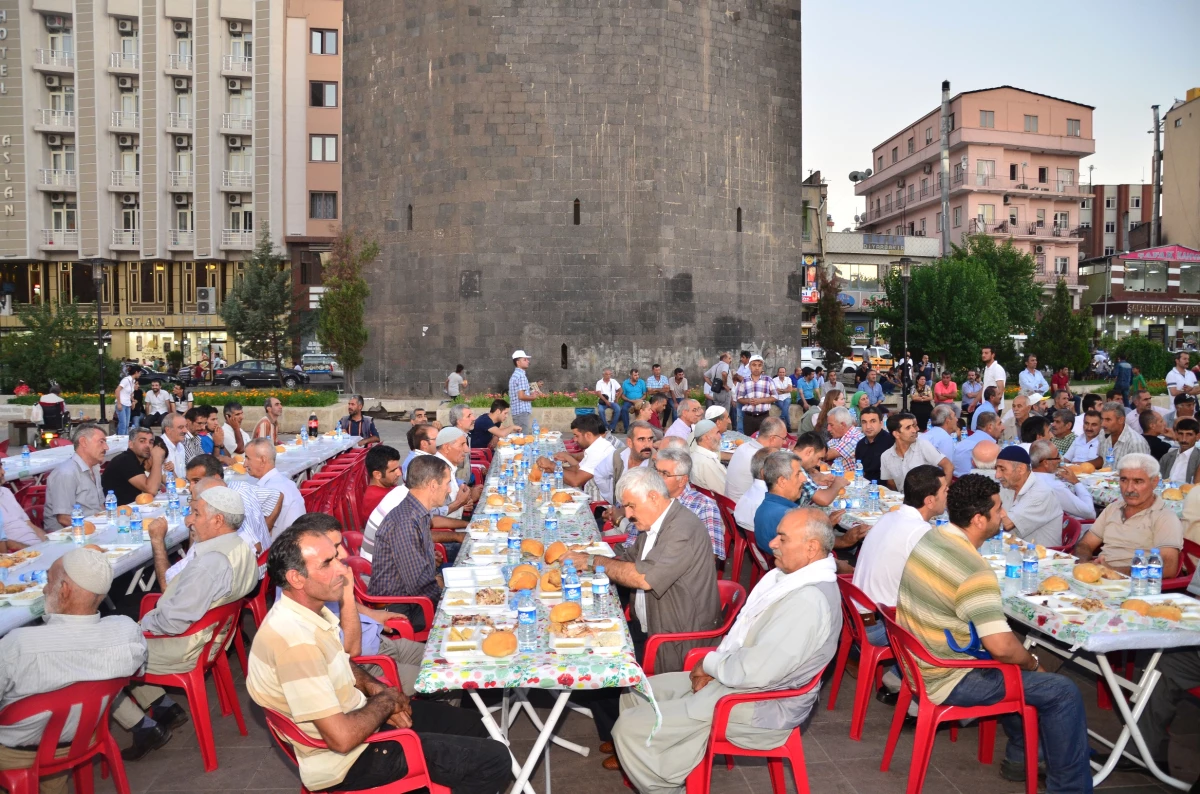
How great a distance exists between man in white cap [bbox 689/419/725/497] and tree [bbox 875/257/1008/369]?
23.0 m

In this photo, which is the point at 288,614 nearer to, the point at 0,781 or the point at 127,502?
the point at 0,781

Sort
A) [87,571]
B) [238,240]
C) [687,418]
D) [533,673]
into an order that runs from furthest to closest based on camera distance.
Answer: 1. [238,240]
2. [687,418]
3. [87,571]
4. [533,673]

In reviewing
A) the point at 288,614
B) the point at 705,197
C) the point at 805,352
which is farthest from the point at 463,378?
the point at 805,352

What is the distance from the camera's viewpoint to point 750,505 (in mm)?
6508

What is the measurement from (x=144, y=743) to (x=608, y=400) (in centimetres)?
1486

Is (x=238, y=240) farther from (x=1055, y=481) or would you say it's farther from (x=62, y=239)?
(x=1055, y=481)

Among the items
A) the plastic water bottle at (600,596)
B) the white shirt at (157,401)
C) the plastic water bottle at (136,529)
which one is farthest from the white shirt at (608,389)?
the plastic water bottle at (600,596)

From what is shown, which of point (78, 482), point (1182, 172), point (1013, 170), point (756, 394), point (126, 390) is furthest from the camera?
point (1182, 172)

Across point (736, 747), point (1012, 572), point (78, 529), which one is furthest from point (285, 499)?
point (1012, 572)

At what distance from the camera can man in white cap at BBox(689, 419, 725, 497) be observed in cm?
789

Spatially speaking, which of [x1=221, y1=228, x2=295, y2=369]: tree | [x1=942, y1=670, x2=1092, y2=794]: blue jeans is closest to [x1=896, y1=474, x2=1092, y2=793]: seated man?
[x1=942, y1=670, x2=1092, y2=794]: blue jeans

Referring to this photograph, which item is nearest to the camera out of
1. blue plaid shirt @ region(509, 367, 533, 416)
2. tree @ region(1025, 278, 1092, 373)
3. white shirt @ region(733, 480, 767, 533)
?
white shirt @ region(733, 480, 767, 533)

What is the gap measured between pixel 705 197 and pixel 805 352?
2172 centimetres

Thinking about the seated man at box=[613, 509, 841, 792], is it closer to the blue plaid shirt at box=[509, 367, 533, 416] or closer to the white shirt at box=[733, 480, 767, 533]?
the white shirt at box=[733, 480, 767, 533]
